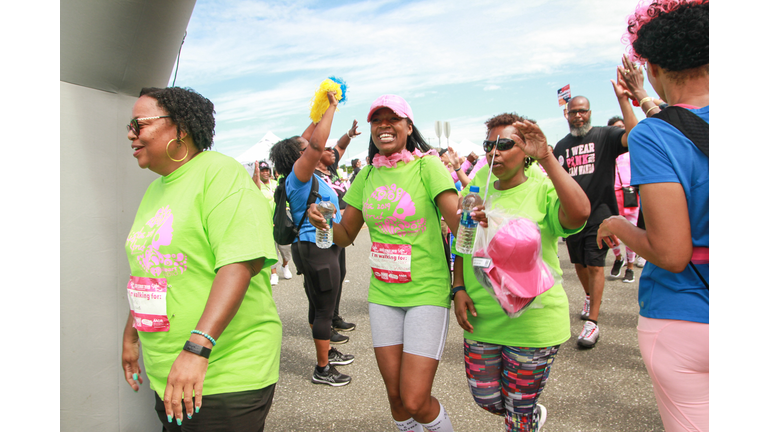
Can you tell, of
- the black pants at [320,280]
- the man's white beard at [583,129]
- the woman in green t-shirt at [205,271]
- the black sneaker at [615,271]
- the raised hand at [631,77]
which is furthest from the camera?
the black sneaker at [615,271]

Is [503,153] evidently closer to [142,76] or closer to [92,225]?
[142,76]

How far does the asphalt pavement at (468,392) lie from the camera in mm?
3107

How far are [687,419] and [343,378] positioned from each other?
114 inches

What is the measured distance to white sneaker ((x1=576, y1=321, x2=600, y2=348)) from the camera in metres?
4.29

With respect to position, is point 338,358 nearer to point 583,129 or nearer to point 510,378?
point 510,378

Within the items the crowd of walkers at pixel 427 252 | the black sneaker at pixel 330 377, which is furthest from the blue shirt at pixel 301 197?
the black sneaker at pixel 330 377

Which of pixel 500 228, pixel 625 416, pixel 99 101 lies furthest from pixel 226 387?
pixel 625 416

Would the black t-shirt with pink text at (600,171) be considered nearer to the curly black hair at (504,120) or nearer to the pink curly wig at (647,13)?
the curly black hair at (504,120)

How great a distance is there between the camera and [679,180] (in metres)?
1.36

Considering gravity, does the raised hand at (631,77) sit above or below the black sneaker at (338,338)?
above

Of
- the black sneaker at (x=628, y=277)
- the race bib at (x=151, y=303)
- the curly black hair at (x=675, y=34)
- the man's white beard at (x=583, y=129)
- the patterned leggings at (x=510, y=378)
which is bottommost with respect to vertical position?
the black sneaker at (x=628, y=277)

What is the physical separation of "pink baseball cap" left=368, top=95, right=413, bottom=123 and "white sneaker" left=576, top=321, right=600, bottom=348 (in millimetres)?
2981

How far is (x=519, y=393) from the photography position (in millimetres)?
2221

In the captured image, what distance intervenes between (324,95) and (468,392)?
101 inches
